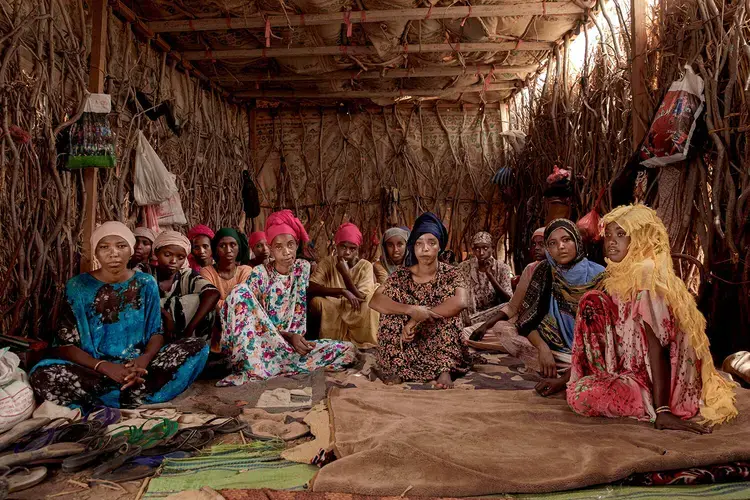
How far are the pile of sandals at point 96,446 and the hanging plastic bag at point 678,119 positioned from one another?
309 cm

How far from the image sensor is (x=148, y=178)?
4703 millimetres

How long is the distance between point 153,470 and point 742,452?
7.15ft

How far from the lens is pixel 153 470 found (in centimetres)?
196

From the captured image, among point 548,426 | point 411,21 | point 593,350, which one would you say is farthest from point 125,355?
point 411,21

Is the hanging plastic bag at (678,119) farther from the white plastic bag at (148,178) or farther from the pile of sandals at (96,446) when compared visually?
the white plastic bag at (148,178)

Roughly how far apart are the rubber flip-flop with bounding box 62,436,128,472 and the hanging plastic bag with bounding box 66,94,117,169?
7.77 ft

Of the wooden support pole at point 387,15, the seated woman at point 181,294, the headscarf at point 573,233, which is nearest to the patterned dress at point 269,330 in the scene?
the seated woman at point 181,294

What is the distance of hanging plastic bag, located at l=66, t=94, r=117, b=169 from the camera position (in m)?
3.77

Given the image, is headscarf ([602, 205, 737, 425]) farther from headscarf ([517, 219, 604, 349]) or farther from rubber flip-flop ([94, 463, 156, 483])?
rubber flip-flop ([94, 463, 156, 483])

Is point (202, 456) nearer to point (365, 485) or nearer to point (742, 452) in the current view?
point (365, 485)

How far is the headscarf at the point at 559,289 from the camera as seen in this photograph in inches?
121

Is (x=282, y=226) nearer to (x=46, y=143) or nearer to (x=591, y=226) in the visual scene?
(x=46, y=143)

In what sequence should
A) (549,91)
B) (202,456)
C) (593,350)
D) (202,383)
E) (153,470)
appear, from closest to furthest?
(153,470), (202,456), (593,350), (202,383), (549,91)

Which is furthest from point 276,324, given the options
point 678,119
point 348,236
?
point 678,119
